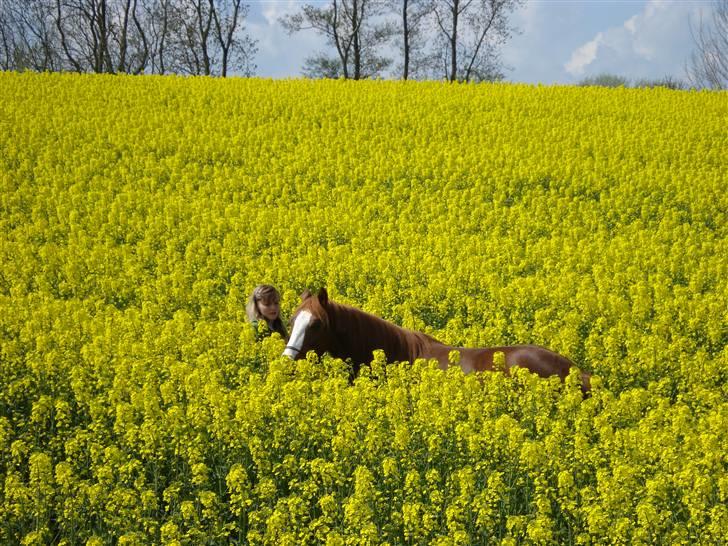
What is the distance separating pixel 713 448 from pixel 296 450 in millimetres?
2940

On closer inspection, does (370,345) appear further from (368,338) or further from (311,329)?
(311,329)

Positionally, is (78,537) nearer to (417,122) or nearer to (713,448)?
(713,448)

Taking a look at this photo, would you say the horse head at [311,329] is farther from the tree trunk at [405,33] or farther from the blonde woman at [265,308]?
the tree trunk at [405,33]

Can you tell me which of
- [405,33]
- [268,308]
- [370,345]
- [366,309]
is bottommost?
[366,309]

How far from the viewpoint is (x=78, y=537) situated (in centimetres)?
541

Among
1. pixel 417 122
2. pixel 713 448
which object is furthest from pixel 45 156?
pixel 713 448

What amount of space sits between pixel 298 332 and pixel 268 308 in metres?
1.38

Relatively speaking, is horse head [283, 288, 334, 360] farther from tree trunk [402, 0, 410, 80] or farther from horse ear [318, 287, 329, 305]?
tree trunk [402, 0, 410, 80]

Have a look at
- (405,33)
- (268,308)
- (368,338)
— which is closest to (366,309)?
(268,308)

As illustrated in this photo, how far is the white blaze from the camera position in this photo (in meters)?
7.06

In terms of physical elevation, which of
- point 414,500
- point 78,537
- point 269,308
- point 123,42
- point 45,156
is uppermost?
point 123,42

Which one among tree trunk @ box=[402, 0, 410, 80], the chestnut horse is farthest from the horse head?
tree trunk @ box=[402, 0, 410, 80]

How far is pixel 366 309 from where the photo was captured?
10141mm

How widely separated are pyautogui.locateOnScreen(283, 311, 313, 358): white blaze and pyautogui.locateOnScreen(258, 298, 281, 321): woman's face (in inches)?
50.5
